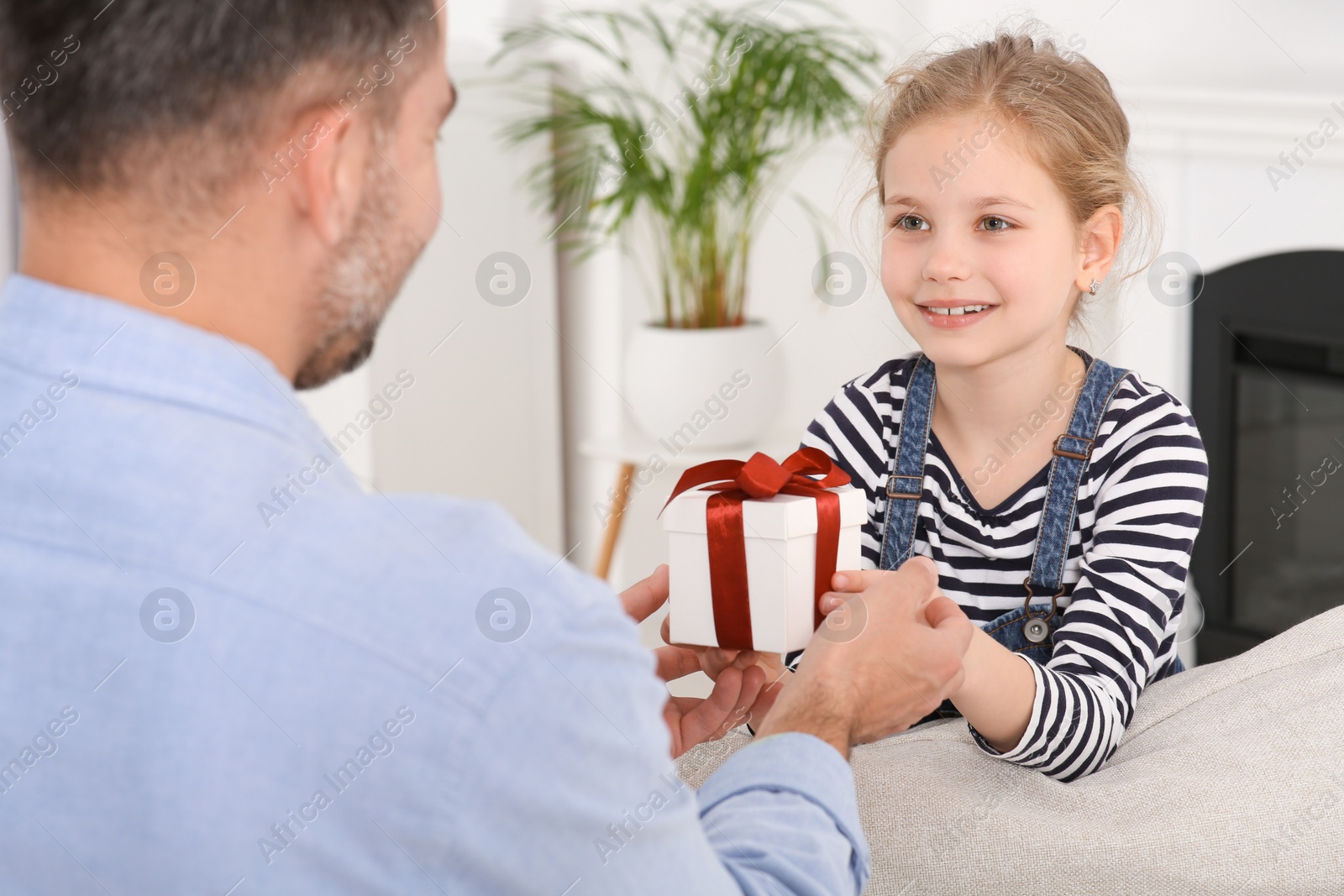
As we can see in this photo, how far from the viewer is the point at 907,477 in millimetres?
1360

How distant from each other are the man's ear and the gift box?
41 centimetres

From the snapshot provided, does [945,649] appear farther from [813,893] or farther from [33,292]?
[33,292]

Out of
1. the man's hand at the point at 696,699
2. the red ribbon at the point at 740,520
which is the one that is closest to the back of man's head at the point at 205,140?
the red ribbon at the point at 740,520

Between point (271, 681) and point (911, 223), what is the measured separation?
881 millimetres

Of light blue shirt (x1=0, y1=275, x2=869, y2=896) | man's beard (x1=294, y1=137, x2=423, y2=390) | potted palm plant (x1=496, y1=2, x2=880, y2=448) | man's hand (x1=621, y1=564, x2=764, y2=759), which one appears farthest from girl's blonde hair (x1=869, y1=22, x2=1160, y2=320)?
potted palm plant (x1=496, y1=2, x2=880, y2=448)

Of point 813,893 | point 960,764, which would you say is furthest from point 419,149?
point 960,764

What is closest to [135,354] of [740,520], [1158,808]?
[740,520]

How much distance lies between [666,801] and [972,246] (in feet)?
2.45

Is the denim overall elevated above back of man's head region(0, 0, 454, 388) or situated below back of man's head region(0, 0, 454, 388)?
below

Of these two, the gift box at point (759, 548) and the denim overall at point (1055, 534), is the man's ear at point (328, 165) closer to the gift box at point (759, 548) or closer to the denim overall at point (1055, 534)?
the gift box at point (759, 548)

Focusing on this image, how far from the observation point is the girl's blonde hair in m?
1.30

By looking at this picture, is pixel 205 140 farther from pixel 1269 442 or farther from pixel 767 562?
pixel 1269 442

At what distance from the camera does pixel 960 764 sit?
1038mm

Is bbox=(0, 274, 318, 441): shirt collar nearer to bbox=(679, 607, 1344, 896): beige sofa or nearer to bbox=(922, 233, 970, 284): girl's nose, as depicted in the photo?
bbox=(679, 607, 1344, 896): beige sofa
